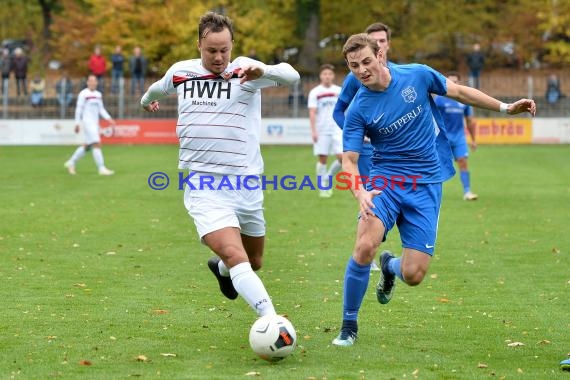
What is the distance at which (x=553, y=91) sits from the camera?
38500mm

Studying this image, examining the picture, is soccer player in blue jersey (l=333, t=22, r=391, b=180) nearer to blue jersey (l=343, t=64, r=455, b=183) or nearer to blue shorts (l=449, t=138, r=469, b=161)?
blue jersey (l=343, t=64, r=455, b=183)

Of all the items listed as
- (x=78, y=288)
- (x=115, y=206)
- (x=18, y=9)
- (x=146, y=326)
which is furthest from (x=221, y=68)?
(x=18, y=9)

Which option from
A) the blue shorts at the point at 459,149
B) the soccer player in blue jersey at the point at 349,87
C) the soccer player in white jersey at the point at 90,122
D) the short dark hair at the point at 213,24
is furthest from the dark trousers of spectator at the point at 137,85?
the short dark hair at the point at 213,24

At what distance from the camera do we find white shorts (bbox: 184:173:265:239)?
24.4 feet

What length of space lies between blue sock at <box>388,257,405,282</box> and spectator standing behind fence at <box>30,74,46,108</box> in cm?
3086

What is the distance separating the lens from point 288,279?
10523 mm

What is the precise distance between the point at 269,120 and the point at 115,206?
1996 centimetres

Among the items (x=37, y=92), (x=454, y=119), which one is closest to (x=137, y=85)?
(x=37, y=92)

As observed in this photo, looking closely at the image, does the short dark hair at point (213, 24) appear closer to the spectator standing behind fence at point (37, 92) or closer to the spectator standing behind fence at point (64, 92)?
the spectator standing behind fence at point (64, 92)

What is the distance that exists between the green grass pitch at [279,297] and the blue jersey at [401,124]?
1202mm

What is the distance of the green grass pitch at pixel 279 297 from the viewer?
6.97m

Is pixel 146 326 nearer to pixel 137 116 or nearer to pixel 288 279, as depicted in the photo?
pixel 288 279

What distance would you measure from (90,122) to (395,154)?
54.8ft

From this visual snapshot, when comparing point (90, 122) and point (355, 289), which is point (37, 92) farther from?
point (355, 289)
